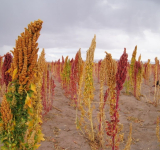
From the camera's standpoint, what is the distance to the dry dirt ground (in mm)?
3729

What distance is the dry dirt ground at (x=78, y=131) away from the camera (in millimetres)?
3729

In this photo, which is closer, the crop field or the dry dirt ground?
the crop field

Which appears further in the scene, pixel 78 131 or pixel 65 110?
pixel 65 110

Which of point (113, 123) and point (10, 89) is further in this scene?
point (113, 123)

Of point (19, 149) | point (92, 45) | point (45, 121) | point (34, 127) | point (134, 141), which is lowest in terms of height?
point (134, 141)

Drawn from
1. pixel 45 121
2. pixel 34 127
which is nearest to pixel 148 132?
pixel 45 121

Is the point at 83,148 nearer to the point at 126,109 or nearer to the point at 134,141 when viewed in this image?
the point at 134,141

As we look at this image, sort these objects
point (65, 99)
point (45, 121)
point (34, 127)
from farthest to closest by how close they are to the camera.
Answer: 1. point (65, 99)
2. point (45, 121)
3. point (34, 127)

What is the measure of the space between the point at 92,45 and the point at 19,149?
247 cm

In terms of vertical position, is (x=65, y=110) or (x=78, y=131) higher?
(x=65, y=110)

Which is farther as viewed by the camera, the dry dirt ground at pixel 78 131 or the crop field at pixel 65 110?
the dry dirt ground at pixel 78 131

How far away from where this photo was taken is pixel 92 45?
3.49 m

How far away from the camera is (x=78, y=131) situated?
4.39 meters

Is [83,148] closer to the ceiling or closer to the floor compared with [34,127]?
closer to the floor
